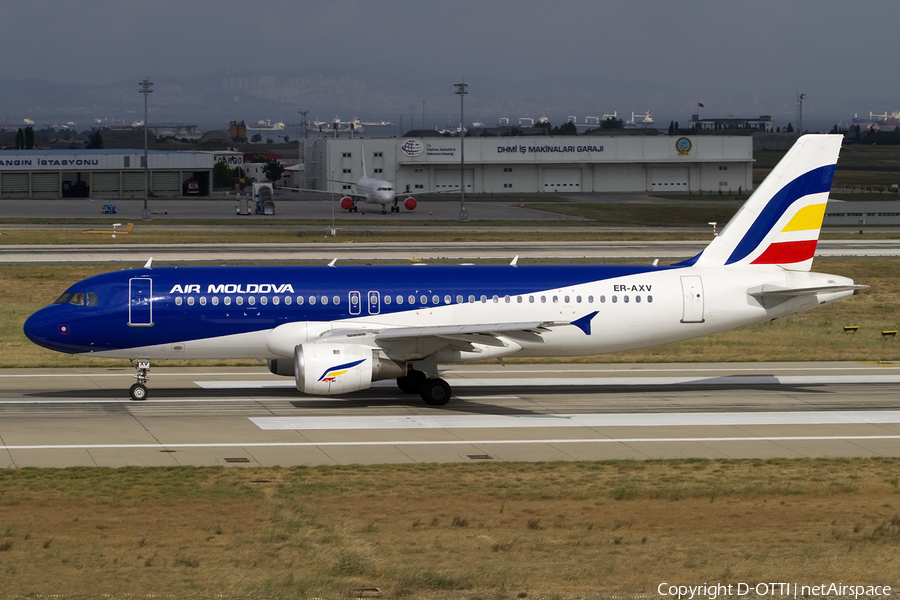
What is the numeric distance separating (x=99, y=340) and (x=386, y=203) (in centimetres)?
10393

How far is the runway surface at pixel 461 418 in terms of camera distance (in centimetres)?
2747

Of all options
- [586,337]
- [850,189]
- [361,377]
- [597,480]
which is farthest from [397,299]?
[850,189]

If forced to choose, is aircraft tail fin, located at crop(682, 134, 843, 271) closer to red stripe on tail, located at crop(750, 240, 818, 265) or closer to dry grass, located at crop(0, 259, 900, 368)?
red stripe on tail, located at crop(750, 240, 818, 265)

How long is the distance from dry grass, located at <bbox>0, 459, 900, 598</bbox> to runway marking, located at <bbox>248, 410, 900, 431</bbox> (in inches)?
201

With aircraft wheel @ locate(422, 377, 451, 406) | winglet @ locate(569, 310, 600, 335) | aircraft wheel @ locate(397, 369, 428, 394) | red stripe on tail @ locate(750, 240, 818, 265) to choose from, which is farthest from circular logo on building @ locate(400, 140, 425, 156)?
aircraft wheel @ locate(422, 377, 451, 406)

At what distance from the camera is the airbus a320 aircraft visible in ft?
108

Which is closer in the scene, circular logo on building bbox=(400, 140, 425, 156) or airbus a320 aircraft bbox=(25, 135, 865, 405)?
airbus a320 aircraft bbox=(25, 135, 865, 405)

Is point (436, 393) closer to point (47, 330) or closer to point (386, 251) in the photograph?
point (47, 330)

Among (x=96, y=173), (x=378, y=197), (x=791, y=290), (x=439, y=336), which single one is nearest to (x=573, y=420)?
(x=439, y=336)

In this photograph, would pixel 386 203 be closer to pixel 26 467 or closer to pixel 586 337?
pixel 586 337

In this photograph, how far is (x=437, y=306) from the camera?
1367 inches

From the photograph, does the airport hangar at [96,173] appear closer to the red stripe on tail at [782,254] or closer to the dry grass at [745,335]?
the dry grass at [745,335]

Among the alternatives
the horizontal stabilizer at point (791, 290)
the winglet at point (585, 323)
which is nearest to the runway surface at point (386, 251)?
the horizontal stabilizer at point (791, 290)

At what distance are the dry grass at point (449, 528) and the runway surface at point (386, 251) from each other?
158 feet
